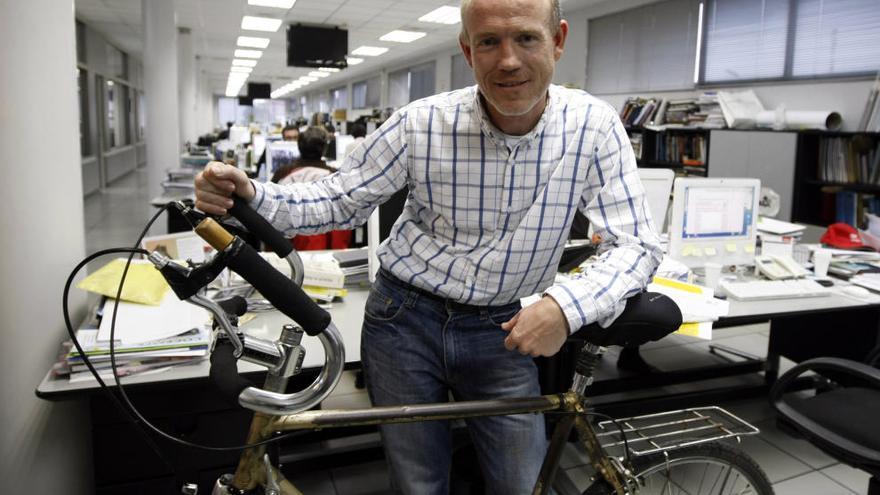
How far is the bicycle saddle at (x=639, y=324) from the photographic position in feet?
3.82

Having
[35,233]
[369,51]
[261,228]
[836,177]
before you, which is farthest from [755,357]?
[369,51]

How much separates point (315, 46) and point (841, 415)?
947 centimetres

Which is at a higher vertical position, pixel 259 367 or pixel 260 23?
pixel 260 23

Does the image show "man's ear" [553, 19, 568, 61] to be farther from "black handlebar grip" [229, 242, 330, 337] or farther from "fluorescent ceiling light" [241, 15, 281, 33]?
"fluorescent ceiling light" [241, 15, 281, 33]

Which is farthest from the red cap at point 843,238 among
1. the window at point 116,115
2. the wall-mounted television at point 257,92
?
the wall-mounted television at point 257,92

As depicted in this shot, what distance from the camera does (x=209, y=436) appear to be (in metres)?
1.82

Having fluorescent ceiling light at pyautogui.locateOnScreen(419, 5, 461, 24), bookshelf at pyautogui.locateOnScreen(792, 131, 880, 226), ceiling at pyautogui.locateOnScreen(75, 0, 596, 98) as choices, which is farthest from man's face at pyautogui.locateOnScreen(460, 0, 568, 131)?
fluorescent ceiling light at pyautogui.locateOnScreen(419, 5, 461, 24)

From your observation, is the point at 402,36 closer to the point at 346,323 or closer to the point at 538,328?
the point at 346,323

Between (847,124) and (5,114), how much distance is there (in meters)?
→ 5.90

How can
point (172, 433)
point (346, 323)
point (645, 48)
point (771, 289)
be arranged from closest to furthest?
1. point (172, 433)
2. point (346, 323)
3. point (771, 289)
4. point (645, 48)

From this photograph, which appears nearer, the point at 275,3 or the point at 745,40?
the point at 745,40

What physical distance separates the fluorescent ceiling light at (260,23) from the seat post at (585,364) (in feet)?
31.9

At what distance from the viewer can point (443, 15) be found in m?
9.12

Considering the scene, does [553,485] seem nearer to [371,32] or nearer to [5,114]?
[5,114]
